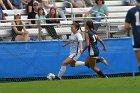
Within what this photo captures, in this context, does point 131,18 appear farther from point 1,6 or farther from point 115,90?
point 1,6

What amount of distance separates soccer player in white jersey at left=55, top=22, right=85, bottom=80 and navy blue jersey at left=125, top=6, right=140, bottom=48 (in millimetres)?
5534

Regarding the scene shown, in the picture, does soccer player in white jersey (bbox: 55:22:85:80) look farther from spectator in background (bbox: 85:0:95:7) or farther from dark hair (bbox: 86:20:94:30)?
spectator in background (bbox: 85:0:95:7)

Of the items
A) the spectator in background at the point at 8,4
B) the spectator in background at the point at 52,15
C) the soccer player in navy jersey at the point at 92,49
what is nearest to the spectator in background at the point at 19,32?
the spectator in background at the point at 52,15

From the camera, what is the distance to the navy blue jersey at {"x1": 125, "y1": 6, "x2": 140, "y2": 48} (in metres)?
14.2

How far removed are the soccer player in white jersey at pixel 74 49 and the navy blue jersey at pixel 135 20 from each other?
5.53m

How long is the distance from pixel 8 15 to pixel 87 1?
445 centimetres

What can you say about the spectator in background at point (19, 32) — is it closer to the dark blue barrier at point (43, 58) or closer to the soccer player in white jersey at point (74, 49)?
the dark blue barrier at point (43, 58)

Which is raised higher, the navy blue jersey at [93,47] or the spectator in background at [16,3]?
the spectator in background at [16,3]

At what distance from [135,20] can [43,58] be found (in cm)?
712

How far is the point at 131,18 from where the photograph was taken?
14211 millimetres

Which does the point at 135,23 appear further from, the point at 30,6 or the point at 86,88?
the point at 30,6

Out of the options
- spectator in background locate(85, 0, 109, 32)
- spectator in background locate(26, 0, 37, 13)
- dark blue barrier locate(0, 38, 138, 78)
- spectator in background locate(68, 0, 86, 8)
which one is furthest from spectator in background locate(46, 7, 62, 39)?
spectator in background locate(68, 0, 86, 8)

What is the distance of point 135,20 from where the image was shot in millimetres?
14234

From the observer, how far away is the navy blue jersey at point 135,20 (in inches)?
558
